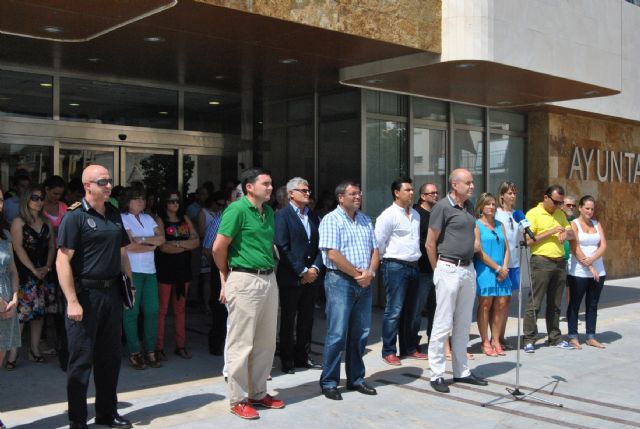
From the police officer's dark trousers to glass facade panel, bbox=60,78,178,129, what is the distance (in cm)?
604

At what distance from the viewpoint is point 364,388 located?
626 centimetres

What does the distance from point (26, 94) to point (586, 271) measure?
792cm

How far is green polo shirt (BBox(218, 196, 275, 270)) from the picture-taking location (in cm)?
557

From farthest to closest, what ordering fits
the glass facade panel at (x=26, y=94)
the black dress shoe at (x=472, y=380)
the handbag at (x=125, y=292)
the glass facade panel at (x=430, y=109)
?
the glass facade panel at (x=430, y=109) < the glass facade panel at (x=26, y=94) < the black dress shoe at (x=472, y=380) < the handbag at (x=125, y=292)

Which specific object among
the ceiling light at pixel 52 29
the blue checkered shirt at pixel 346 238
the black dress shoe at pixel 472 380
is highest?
the ceiling light at pixel 52 29

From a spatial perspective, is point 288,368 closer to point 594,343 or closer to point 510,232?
point 510,232

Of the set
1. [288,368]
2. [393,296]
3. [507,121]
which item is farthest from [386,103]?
[288,368]

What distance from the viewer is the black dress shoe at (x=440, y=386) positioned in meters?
6.37

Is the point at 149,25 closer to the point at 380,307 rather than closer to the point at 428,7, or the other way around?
the point at 428,7

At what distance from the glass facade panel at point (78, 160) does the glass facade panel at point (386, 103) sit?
421 cm

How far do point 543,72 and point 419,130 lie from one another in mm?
2994

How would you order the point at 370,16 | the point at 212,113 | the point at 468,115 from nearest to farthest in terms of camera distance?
1. the point at 370,16
2. the point at 212,113
3. the point at 468,115

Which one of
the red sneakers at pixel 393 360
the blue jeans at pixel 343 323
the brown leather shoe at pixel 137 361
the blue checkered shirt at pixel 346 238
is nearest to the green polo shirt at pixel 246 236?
the blue checkered shirt at pixel 346 238

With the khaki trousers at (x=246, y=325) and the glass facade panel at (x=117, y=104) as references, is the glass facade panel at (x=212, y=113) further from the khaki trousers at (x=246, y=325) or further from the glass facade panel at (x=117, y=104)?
the khaki trousers at (x=246, y=325)
